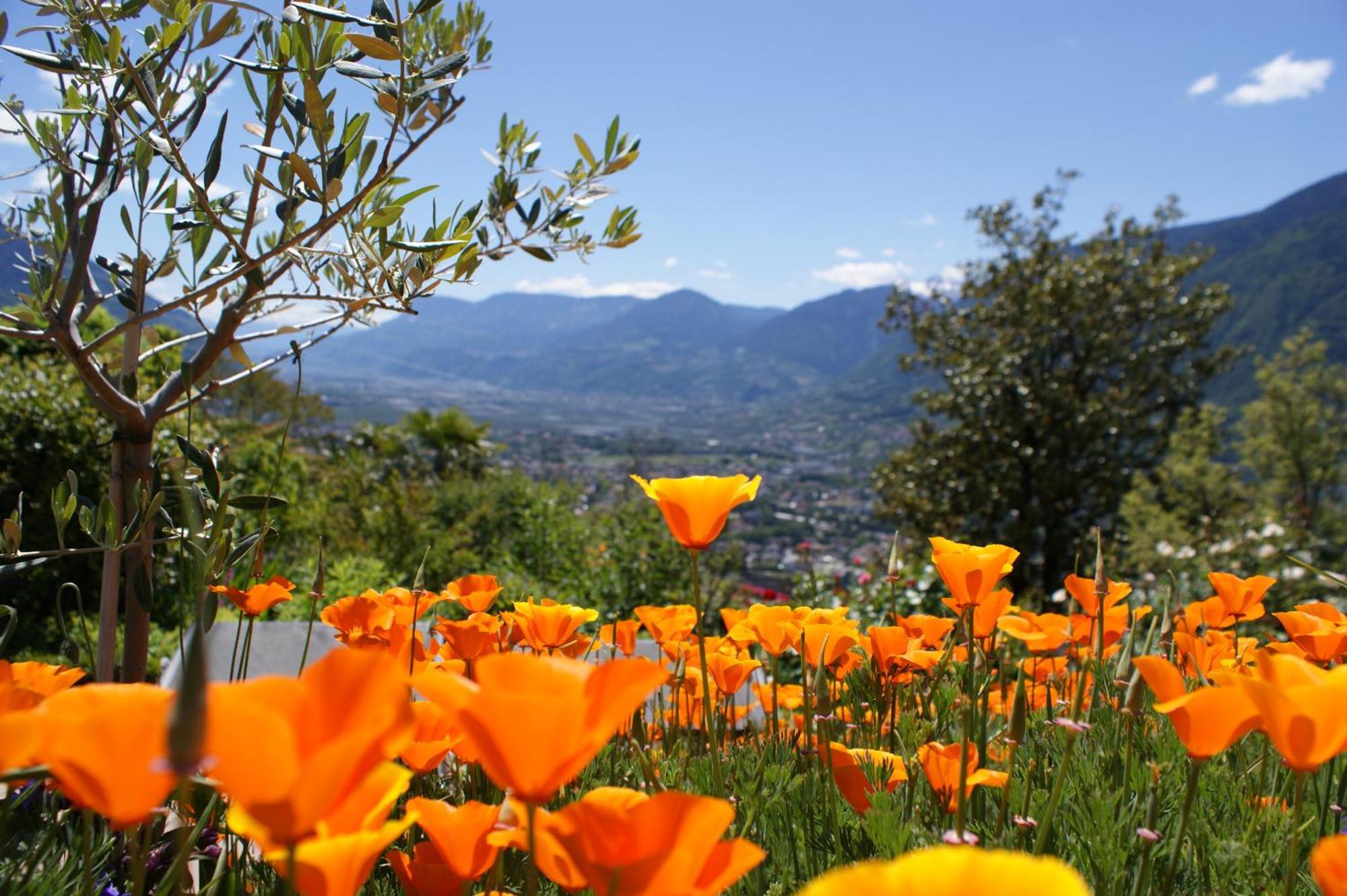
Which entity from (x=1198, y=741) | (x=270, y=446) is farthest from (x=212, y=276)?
(x=270, y=446)

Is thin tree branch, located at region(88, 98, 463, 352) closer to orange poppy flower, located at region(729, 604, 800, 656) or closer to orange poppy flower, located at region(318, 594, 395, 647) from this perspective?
orange poppy flower, located at region(318, 594, 395, 647)

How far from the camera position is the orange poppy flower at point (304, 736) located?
38cm

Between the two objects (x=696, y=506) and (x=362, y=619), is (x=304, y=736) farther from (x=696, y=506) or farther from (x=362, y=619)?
(x=362, y=619)

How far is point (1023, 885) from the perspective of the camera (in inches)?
14.3

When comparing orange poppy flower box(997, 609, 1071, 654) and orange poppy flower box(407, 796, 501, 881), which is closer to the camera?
orange poppy flower box(407, 796, 501, 881)

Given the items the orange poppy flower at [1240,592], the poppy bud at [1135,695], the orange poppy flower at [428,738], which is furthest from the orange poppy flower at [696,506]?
the orange poppy flower at [1240,592]

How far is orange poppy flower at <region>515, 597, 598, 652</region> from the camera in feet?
3.75

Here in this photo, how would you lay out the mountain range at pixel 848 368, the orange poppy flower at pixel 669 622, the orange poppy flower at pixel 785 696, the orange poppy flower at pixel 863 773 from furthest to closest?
the mountain range at pixel 848 368 < the orange poppy flower at pixel 785 696 < the orange poppy flower at pixel 669 622 < the orange poppy flower at pixel 863 773

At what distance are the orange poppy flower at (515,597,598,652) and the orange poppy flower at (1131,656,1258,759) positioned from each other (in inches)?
27.3

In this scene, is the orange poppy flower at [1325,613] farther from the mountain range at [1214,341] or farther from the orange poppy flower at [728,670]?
the mountain range at [1214,341]

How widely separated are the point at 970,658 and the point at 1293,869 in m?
0.40

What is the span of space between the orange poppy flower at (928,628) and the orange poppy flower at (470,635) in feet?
2.01

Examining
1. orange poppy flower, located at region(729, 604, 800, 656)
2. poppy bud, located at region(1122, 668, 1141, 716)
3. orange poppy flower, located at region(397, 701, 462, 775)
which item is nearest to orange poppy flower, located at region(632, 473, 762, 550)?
orange poppy flower, located at region(729, 604, 800, 656)

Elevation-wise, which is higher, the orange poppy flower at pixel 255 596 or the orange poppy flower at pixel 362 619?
the orange poppy flower at pixel 255 596
